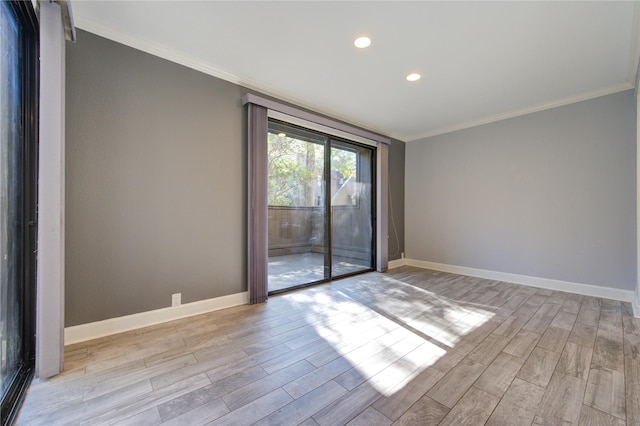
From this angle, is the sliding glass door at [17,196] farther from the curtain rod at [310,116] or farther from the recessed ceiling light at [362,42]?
the recessed ceiling light at [362,42]

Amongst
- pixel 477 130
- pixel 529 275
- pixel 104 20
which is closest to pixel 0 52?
pixel 104 20

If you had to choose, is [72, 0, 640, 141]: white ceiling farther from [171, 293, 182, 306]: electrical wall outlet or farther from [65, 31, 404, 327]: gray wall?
[171, 293, 182, 306]: electrical wall outlet

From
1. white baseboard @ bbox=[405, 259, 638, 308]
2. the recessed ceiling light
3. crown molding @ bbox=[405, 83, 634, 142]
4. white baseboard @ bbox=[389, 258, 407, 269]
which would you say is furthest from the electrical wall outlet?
crown molding @ bbox=[405, 83, 634, 142]

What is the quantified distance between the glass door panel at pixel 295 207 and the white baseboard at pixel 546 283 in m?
2.29

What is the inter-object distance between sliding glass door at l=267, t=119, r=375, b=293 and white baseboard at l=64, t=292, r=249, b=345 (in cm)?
64

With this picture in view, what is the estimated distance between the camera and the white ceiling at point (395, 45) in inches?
79.2

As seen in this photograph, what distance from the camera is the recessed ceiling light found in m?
2.33

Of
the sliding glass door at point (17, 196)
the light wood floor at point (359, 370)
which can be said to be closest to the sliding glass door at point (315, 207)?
the light wood floor at point (359, 370)

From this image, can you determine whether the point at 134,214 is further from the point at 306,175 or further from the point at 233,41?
the point at 306,175

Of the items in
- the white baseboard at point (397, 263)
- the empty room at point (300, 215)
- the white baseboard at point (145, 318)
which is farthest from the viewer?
the white baseboard at point (397, 263)

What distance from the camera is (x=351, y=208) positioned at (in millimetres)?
4543

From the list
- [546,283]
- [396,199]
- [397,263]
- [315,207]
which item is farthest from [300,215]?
[546,283]

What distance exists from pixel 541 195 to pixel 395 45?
10.0 ft

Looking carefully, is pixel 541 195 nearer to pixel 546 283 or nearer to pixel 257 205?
pixel 546 283
